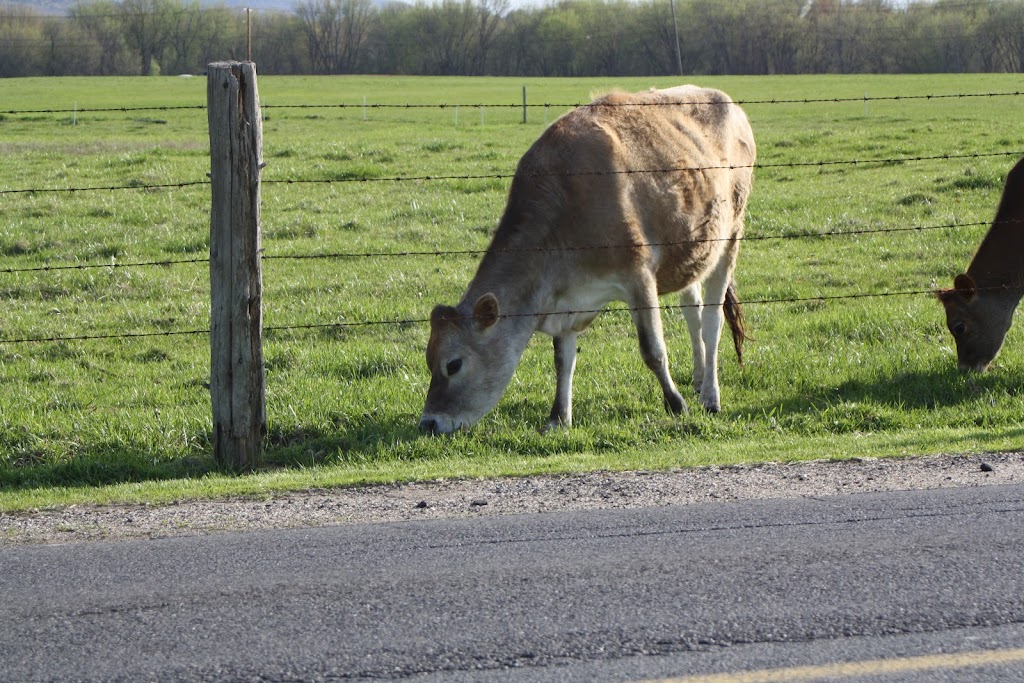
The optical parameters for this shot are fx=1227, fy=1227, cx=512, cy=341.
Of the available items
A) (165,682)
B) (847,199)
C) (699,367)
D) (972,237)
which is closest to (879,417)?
(699,367)

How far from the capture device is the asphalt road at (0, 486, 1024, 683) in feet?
14.6

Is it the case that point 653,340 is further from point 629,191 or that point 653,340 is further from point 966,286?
point 966,286

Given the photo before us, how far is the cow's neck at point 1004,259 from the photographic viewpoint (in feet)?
34.1

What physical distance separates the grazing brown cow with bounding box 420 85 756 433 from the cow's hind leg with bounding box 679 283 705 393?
23 centimetres

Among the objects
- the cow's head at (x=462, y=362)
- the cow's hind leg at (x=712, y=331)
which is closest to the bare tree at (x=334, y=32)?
the cow's hind leg at (x=712, y=331)

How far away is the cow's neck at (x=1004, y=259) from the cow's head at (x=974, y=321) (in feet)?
0.40

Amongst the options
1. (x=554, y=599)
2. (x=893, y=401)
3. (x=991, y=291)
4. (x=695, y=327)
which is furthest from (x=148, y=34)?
(x=554, y=599)

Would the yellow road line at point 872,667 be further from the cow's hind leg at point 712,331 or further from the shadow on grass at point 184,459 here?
the cow's hind leg at point 712,331

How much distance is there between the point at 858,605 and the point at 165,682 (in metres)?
2.69

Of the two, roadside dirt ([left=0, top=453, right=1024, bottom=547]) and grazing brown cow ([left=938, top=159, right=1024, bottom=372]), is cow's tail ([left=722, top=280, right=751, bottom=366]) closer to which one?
grazing brown cow ([left=938, top=159, right=1024, bottom=372])

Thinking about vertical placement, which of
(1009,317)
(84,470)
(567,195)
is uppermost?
(567,195)

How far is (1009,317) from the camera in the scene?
10.3 m

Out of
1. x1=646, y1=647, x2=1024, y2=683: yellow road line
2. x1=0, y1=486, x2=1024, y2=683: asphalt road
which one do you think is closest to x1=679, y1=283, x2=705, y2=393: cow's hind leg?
x1=0, y1=486, x2=1024, y2=683: asphalt road

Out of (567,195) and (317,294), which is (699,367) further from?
(317,294)
